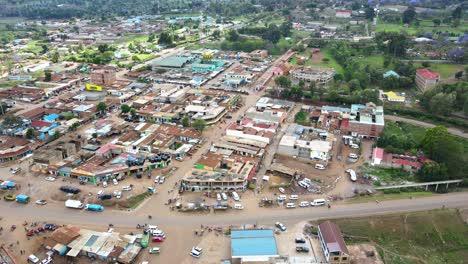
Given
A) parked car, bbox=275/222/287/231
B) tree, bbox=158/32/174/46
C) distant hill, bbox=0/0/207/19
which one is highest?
distant hill, bbox=0/0/207/19

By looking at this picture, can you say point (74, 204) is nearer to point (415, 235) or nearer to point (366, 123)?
point (415, 235)

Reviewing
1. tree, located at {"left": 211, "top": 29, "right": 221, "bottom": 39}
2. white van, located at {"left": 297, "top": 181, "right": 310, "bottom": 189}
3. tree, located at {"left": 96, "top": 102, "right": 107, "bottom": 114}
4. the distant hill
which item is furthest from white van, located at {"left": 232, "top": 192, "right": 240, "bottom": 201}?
the distant hill

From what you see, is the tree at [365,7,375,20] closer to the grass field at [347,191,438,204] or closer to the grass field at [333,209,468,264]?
the grass field at [347,191,438,204]

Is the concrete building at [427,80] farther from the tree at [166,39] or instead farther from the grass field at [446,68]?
the tree at [166,39]

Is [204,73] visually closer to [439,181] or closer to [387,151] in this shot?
[387,151]

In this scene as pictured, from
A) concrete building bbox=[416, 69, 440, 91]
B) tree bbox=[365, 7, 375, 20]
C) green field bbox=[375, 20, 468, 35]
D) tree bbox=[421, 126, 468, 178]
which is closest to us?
Answer: tree bbox=[421, 126, 468, 178]

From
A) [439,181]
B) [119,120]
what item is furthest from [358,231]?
[119,120]
